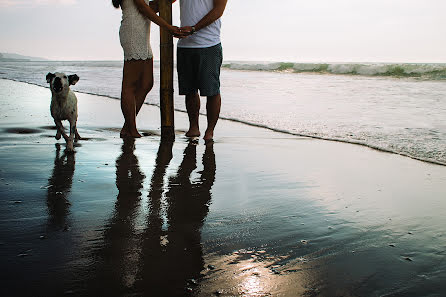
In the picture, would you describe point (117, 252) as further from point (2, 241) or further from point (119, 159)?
point (119, 159)

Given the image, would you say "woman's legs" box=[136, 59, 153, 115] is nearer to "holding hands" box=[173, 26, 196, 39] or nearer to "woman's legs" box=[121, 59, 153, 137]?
"woman's legs" box=[121, 59, 153, 137]

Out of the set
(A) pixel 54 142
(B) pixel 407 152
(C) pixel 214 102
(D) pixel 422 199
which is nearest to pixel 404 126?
(B) pixel 407 152

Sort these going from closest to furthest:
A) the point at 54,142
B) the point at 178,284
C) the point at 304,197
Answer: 1. the point at 178,284
2. the point at 304,197
3. the point at 54,142

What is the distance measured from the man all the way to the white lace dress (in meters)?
0.44

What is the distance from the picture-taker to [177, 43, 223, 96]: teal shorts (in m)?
5.54

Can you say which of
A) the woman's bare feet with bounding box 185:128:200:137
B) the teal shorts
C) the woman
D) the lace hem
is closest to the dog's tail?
the woman

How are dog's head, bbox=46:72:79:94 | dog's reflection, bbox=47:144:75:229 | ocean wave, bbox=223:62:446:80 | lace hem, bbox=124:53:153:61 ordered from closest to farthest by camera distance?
dog's reflection, bbox=47:144:75:229
dog's head, bbox=46:72:79:94
lace hem, bbox=124:53:153:61
ocean wave, bbox=223:62:446:80

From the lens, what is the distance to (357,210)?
286 centimetres

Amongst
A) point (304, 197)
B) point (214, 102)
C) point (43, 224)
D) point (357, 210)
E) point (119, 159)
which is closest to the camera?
point (43, 224)

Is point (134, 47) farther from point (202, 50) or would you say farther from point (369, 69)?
point (369, 69)

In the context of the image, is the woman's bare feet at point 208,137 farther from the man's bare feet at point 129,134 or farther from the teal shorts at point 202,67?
the man's bare feet at point 129,134

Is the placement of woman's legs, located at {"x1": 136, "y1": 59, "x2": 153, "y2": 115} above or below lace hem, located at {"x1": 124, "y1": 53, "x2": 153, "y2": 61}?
below

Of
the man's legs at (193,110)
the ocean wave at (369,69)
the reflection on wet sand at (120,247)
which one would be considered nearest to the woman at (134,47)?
the man's legs at (193,110)

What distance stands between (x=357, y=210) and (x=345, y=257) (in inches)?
32.0
